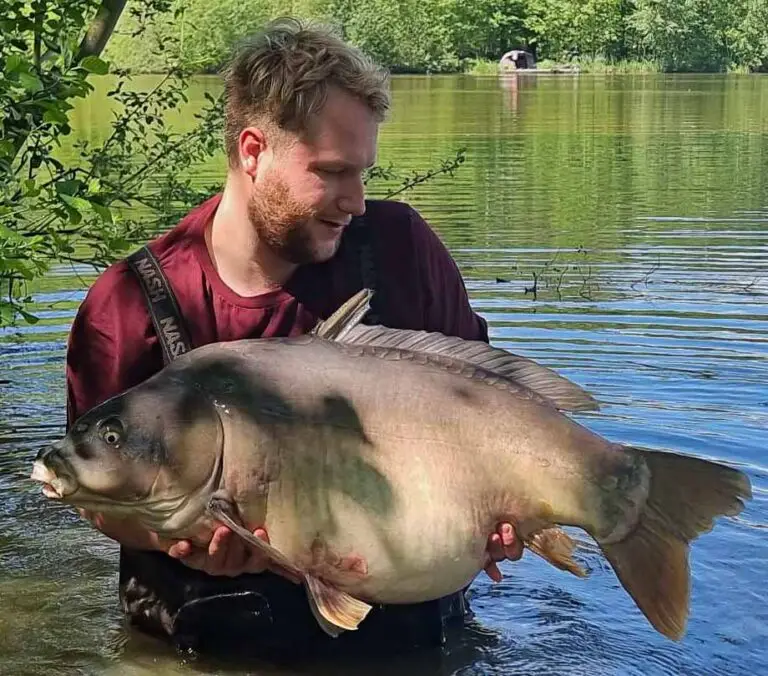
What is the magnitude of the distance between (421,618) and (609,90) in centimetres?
5073

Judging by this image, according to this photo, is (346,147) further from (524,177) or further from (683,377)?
(524,177)

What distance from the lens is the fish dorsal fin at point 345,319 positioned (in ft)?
12.1

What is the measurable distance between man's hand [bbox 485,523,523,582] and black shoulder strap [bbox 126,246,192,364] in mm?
1092

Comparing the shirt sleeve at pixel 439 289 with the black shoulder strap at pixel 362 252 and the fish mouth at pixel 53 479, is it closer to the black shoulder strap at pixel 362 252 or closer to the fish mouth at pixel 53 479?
the black shoulder strap at pixel 362 252

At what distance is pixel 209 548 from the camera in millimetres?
3625

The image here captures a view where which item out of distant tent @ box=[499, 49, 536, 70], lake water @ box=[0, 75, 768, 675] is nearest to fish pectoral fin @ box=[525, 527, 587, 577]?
lake water @ box=[0, 75, 768, 675]

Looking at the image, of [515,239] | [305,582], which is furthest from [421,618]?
[515,239]

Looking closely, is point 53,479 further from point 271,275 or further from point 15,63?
point 15,63

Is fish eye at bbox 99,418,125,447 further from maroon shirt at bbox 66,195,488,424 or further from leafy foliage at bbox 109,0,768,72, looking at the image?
leafy foliage at bbox 109,0,768,72

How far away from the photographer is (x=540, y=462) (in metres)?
3.50

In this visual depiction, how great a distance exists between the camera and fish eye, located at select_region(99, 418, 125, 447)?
3.41 metres

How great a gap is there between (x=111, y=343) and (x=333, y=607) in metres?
1.15

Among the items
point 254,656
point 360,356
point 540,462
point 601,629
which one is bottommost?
point 601,629

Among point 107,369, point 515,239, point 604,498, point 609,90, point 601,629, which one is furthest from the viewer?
point 609,90
